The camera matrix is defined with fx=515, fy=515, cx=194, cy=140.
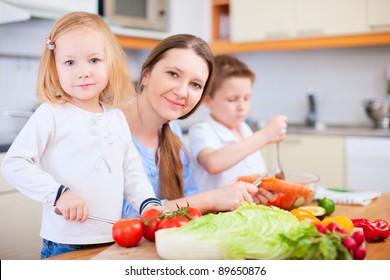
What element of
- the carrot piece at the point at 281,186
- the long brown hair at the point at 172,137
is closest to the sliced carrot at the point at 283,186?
the carrot piece at the point at 281,186

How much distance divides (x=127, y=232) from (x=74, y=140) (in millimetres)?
171

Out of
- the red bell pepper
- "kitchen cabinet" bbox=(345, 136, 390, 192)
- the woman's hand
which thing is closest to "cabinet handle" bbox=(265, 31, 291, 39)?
"kitchen cabinet" bbox=(345, 136, 390, 192)

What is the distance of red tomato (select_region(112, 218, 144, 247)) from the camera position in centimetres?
84

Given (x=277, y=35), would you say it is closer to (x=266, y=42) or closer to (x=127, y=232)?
(x=266, y=42)

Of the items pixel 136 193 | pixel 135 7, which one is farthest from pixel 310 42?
pixel 136 193

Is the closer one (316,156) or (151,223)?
(151,223)

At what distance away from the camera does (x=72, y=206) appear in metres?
0.79

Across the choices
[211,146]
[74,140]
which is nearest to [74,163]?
[74,140]

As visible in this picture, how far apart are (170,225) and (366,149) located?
187cm

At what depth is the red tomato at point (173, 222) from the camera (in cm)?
83

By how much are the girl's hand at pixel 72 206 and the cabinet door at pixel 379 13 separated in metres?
2.27

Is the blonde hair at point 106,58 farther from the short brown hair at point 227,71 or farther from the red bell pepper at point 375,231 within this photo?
the short brown hair at point 227,71

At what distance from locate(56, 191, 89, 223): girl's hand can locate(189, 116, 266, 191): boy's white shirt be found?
2.21ft
